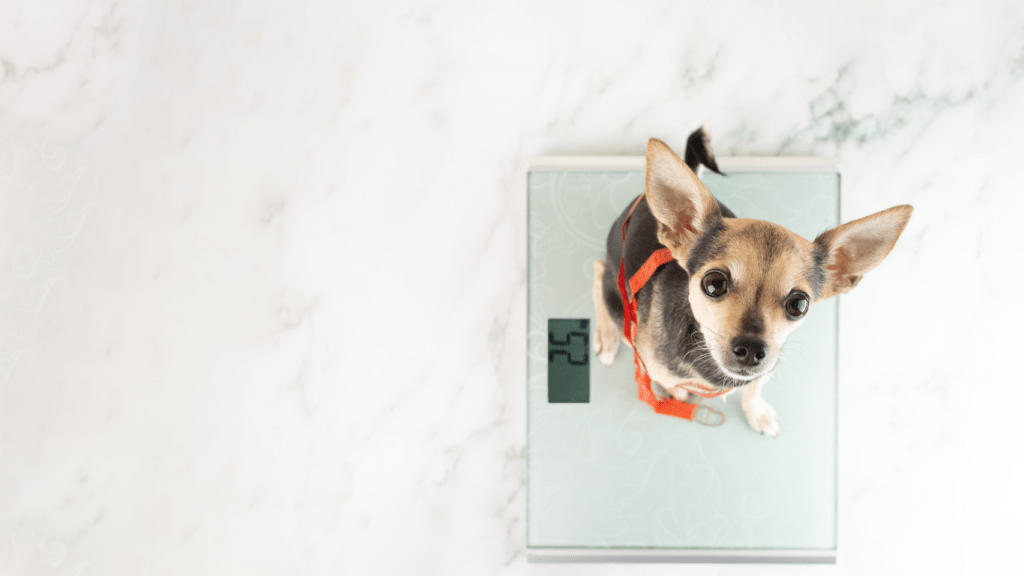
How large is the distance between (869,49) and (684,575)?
53.4 inches

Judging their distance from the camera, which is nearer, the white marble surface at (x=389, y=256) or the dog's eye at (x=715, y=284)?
the dog's eye at (x=715, y=284)

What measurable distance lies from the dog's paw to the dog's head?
1.39 feet

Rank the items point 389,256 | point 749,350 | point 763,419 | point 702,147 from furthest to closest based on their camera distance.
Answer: point 389,256 < point 763,419 < point 702,147 < point 749,350

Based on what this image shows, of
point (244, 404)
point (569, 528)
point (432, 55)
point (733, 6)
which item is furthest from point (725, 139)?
point (244, 404)

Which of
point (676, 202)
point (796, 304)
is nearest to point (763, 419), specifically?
point (796, 304)

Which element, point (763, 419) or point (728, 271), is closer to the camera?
point (728, 271)

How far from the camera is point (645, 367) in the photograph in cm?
100

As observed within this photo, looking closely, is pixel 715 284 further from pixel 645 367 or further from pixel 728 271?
pixel 645 367

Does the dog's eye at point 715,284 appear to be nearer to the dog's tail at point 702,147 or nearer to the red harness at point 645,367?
the red harness at point 645,367

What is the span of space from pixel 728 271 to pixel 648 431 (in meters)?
0.56

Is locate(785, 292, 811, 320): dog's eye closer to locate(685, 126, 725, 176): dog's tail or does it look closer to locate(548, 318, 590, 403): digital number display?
locate(685, 126, 725, 176): dog's tail

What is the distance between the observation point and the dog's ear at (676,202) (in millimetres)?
737

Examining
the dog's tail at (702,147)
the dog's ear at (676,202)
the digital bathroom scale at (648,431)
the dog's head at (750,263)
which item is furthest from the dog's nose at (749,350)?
the digital bathroom scale at (648,431)

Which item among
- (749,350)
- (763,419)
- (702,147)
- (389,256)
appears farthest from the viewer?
(389,256)
